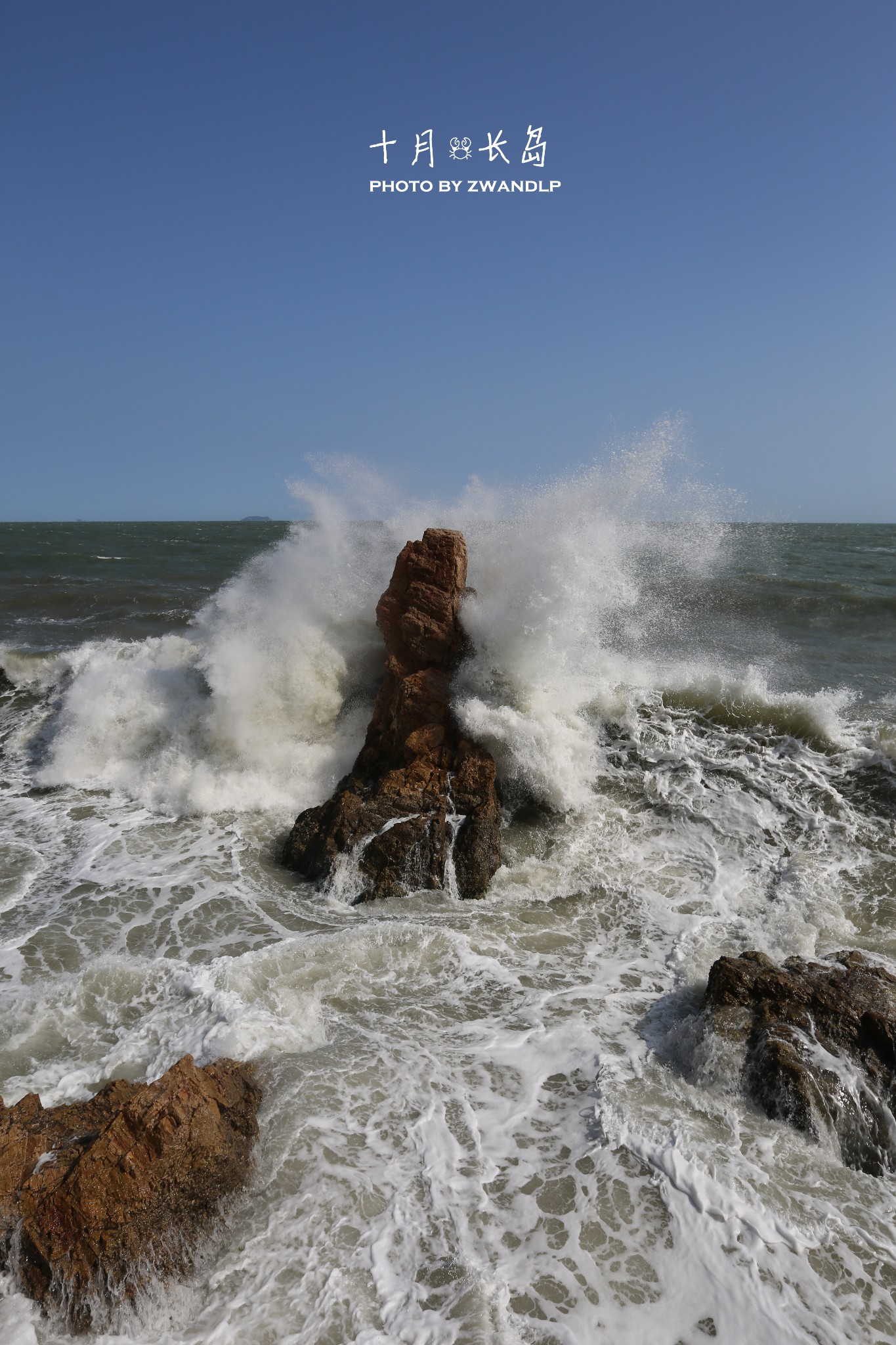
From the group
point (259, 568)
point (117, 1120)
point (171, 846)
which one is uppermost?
point (259, 568)

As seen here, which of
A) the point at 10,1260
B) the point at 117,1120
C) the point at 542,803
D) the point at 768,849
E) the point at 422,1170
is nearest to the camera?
the point at 10,1260

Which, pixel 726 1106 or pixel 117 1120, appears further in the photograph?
pixel 726 1106

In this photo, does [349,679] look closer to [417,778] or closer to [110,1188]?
[417,778]

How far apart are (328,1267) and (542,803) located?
4461mm

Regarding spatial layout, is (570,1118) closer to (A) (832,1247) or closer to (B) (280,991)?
(A) (832,1247)

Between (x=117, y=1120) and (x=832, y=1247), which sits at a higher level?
(x=117, y=1120)

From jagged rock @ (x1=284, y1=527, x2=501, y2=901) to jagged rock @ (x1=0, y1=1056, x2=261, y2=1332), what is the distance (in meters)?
2.63

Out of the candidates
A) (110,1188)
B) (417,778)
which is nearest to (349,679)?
(417,778)

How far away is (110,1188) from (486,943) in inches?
109

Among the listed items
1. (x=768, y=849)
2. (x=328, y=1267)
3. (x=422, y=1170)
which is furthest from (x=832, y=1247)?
(x=768, y=849)

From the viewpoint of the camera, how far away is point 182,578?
923 inches

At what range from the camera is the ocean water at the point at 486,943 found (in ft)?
9.11

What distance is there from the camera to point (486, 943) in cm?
505

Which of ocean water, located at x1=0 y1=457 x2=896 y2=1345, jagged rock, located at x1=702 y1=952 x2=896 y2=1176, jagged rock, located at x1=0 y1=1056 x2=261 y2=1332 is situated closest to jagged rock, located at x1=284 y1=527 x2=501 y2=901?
ocean water, located at x1=0 y1=457 x2=896 y2=1345
